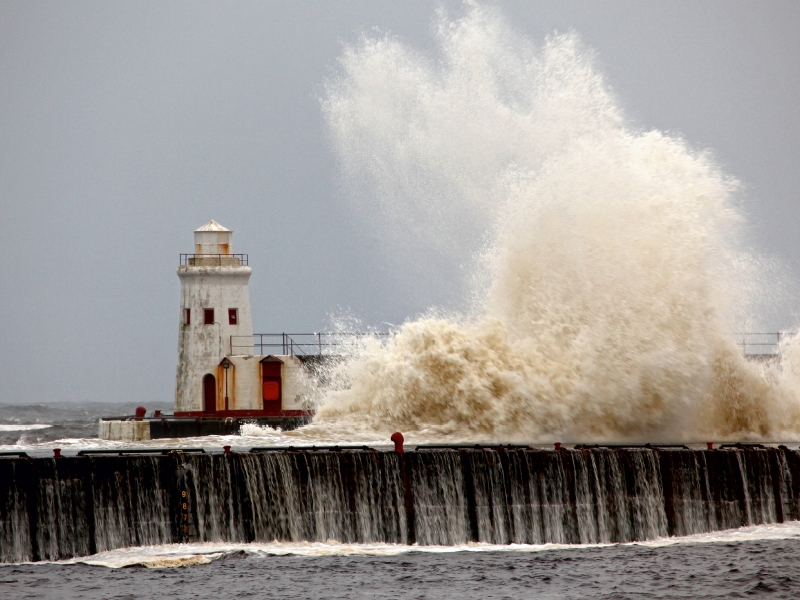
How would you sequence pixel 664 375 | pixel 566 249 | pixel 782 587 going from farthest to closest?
pixel 566 249 → pixel 664 375 → pixel 782 587

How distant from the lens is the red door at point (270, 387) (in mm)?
32750

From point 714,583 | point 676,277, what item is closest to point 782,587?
point 714,583

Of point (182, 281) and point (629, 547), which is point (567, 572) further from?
point (182, 281)

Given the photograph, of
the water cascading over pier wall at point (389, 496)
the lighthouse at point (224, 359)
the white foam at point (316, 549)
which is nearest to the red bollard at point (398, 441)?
the water cascading over pier wall at point (389, 496)

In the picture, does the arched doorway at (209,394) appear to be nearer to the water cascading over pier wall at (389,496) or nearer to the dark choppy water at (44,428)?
the dark choppy water at (44,428)

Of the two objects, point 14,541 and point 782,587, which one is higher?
point 14,541

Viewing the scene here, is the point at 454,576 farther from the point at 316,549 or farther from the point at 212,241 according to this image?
the point at 212,241

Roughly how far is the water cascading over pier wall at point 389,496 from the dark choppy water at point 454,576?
790mm

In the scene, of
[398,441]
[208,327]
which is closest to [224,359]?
[208,327]

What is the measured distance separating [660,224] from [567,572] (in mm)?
12744

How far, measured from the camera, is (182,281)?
107 feet

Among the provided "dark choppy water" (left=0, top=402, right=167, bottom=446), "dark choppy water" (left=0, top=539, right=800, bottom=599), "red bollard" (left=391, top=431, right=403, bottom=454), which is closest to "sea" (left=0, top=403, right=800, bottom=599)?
"dark choppy water" (left=0, top=539, right=800, bottom=599)

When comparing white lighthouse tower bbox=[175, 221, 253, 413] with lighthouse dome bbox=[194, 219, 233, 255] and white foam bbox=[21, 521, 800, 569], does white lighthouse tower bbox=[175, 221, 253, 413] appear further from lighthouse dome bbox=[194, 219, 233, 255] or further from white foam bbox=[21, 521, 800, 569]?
white foam bbox=[21, 521, 800, 569]

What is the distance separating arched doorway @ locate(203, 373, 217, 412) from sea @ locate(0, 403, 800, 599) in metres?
16.4
